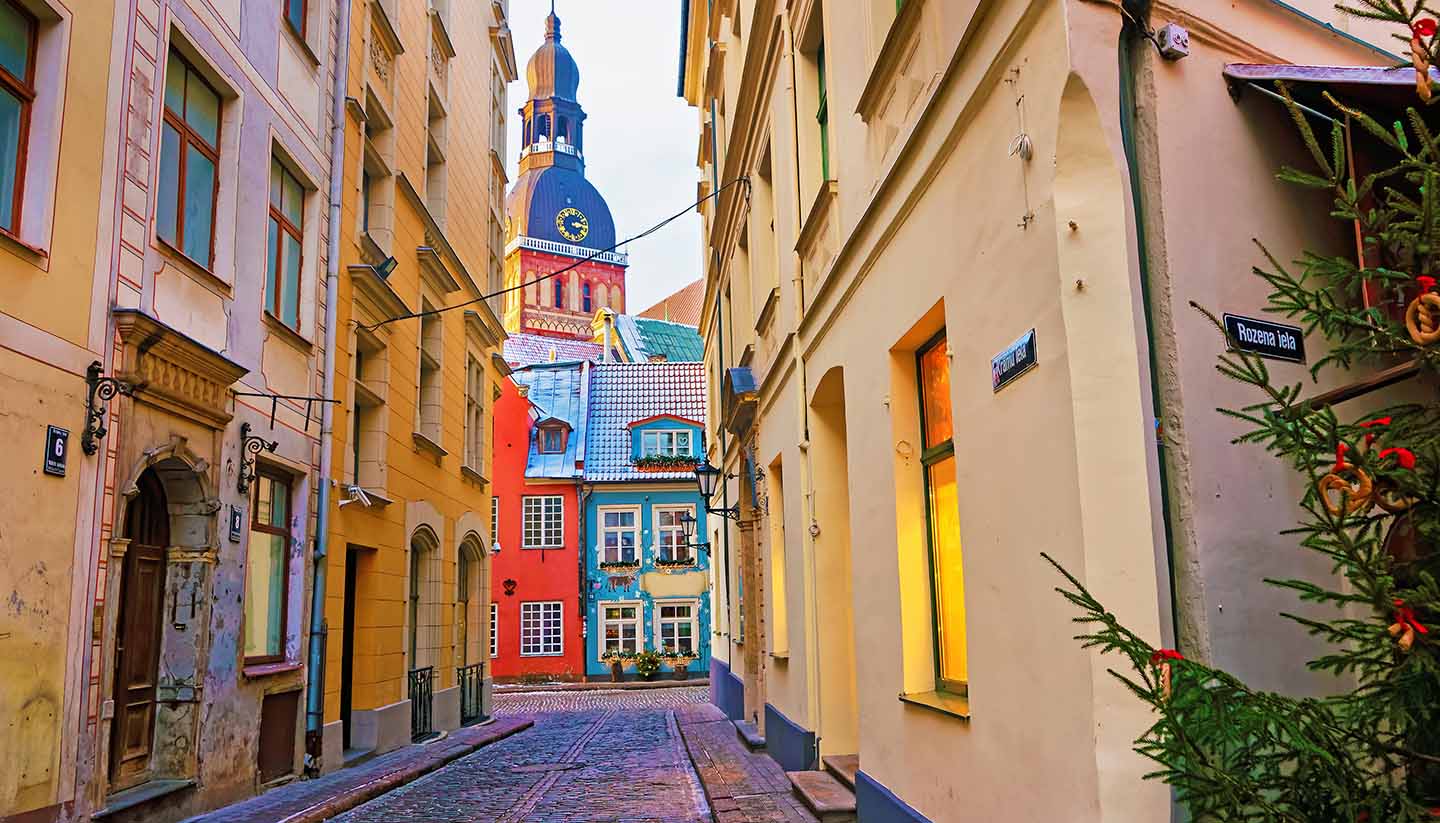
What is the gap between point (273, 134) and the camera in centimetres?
1127

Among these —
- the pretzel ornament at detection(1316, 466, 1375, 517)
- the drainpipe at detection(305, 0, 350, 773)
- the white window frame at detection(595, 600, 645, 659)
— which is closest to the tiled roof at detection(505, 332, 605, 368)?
the white window frame at detection(595, 600, 645, 659)

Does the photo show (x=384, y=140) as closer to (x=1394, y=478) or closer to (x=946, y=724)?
(x=946, y=724)

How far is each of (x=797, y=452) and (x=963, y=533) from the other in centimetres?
539

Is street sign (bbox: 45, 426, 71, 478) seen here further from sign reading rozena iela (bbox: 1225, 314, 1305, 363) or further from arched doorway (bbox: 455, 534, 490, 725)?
arched doorway (bbox: 455, 534, 490, 725)

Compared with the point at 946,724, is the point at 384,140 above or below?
above

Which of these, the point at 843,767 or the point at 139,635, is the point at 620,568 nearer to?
the point at 139,635

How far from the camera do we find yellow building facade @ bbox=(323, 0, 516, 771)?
540 inches

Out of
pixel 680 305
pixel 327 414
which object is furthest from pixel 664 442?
pixel 680 305

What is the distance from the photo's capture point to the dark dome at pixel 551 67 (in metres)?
98.9

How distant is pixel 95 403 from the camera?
26.1 feet

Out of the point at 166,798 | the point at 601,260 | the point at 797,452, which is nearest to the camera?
the point at 166,798

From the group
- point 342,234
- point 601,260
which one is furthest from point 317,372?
point 601,260

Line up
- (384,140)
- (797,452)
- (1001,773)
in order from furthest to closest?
(384,140) < (797,452) < (1001,773)

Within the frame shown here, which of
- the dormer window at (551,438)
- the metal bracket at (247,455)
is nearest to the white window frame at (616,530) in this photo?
the dormer window at (551,438)
